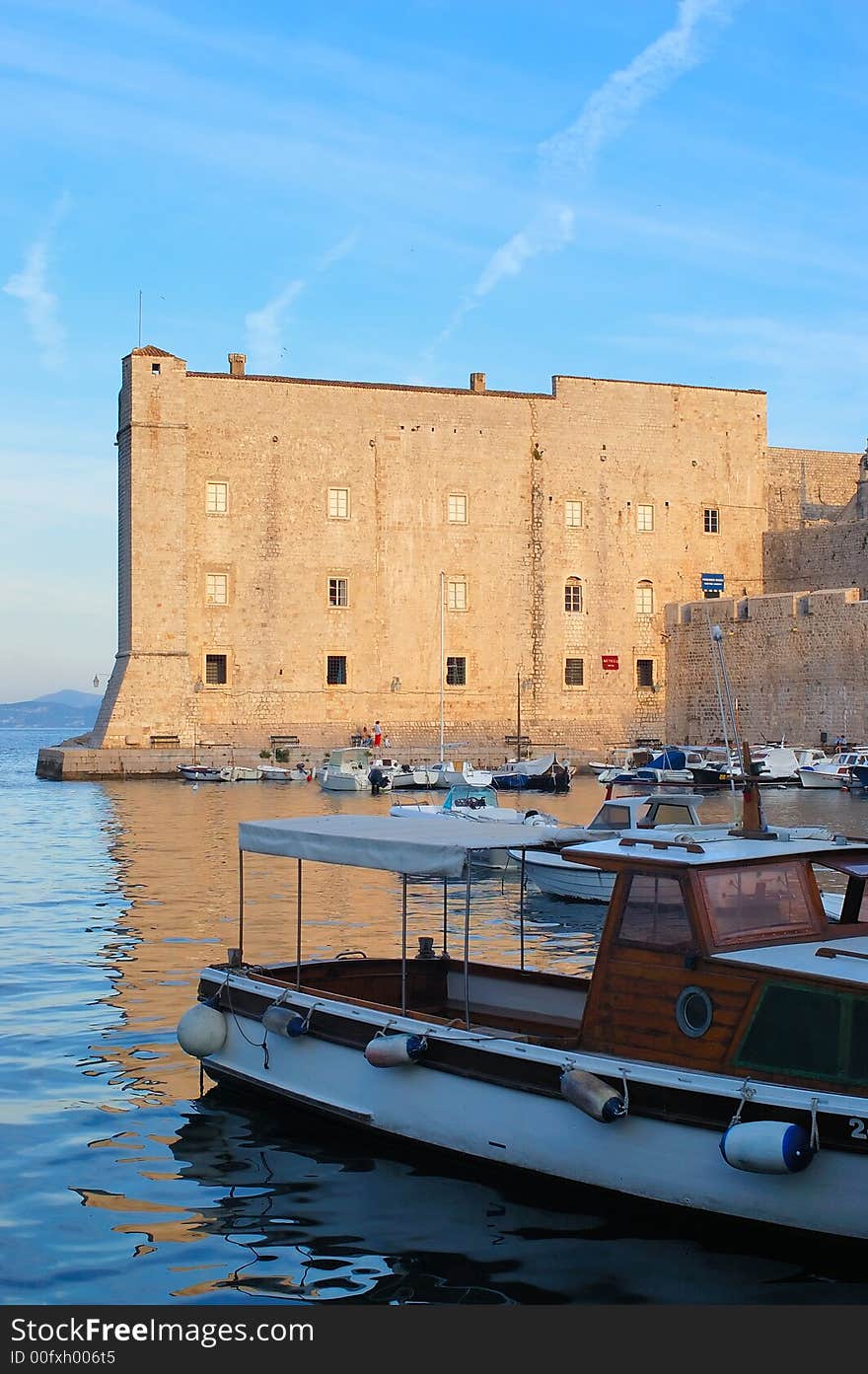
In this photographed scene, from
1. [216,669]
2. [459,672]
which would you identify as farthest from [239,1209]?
[459,672]

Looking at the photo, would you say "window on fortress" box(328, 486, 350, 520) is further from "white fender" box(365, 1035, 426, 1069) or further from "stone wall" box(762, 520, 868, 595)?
"white fender" box(365, 1035, 426, 1069)

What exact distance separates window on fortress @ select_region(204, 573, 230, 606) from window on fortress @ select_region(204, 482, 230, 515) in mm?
1768

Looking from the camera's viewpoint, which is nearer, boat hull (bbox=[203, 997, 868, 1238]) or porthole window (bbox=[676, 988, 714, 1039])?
boat hull (bbox=[203, 997, 868, 1238])

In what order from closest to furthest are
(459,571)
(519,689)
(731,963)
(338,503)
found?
(731,963)
(338,503)
(459,571)
(519,689)

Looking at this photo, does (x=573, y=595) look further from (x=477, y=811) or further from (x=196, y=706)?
(x=477, y=811)

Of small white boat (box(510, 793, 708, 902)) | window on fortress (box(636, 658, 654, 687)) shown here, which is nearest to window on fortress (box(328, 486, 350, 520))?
window on fortress (box(636, 658, 654, 687))

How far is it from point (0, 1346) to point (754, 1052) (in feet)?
10.7

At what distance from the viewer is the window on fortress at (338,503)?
4431 cm

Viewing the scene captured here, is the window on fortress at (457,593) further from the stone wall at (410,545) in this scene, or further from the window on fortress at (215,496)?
the window on fortress at (215,496)

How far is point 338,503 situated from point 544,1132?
38084 mm

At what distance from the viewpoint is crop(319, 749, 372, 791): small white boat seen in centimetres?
3697

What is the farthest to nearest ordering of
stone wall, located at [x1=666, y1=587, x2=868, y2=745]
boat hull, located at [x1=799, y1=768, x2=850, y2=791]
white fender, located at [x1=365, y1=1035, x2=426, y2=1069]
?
1. stone wall, located at [x1=666, y1=587, x2=868, y2=745]
2. boat hull, located at [x1=799, y1=768, x2=850, y2=791]
3. white fender, located at [x1=365, y1=1035, x2=426, y2=1069]

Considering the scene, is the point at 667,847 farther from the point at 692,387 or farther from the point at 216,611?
the point at 692,387

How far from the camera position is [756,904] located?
7281 millimetres
